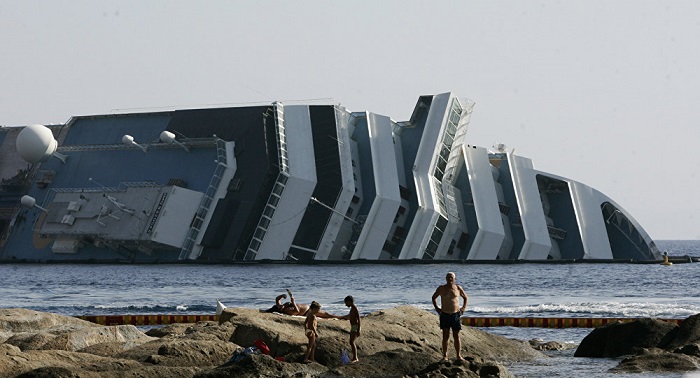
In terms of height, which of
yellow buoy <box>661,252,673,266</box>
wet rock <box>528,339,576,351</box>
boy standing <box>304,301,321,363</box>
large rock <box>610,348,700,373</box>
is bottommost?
boy standing <box>304,301,321,363</box>

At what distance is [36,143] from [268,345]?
69965 millimetres

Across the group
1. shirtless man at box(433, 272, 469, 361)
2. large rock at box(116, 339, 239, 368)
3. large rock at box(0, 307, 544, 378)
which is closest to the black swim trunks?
shirtless man at box(433, 272, 469, 361)

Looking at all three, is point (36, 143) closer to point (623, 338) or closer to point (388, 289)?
point (388, 289)

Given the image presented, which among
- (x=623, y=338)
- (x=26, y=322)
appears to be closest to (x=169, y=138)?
(x=26, y=322)

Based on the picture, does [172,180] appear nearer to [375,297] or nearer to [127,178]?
[127,178]

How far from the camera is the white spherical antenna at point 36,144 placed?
316 ft

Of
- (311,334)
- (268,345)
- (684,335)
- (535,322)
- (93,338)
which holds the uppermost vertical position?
(684,335)

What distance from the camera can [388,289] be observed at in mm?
62250

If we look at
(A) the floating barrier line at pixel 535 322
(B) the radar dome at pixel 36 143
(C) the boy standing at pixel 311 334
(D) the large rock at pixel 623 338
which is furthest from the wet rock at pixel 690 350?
(B) the radar dome at pixel 36 143

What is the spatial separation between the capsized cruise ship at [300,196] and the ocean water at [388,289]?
6.29 ft

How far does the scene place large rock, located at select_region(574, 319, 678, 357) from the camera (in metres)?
31.7

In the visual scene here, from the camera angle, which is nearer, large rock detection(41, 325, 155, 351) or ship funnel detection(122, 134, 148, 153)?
large rock detection(41, 325, 155, 351)

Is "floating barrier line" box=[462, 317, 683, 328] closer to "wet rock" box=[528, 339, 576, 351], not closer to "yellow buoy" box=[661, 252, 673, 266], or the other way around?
"wet rock" box=[528, 339, 576, 351]

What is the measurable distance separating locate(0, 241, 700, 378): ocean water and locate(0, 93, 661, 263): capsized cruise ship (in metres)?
1.92
